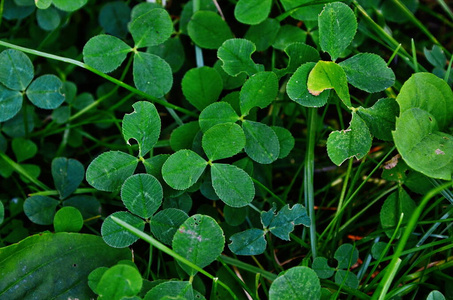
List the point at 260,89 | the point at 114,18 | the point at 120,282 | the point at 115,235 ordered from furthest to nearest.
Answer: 1. the point at 114,18
2. the point at 260,89
3. the point at 115,235
4. the point at 120,282

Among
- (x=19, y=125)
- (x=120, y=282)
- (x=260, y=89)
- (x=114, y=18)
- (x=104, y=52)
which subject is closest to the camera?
(x=120, y=282)

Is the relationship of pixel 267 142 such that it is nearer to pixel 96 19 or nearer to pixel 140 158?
pixel 140 158

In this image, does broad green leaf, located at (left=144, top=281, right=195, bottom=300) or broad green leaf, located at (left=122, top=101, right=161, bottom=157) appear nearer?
broad green leaf, located at (left=144, top=281, right=195, bottom=300)

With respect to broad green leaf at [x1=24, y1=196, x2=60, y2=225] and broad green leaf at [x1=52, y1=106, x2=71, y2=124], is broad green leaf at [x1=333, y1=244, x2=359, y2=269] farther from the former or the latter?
broad green leaf at [x1=52, y1=106, x2=71, y2=124]

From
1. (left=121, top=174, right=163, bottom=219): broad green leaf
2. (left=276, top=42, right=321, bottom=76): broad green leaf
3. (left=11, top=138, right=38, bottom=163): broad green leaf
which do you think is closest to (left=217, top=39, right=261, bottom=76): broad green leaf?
(left=276, top=42, right=321, bottom=76): broad green leaf

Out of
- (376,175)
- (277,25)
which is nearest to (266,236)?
(376,175)

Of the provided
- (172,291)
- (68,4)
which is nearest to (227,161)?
(172,291)

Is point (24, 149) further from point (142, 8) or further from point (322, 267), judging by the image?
point (322, 267)
